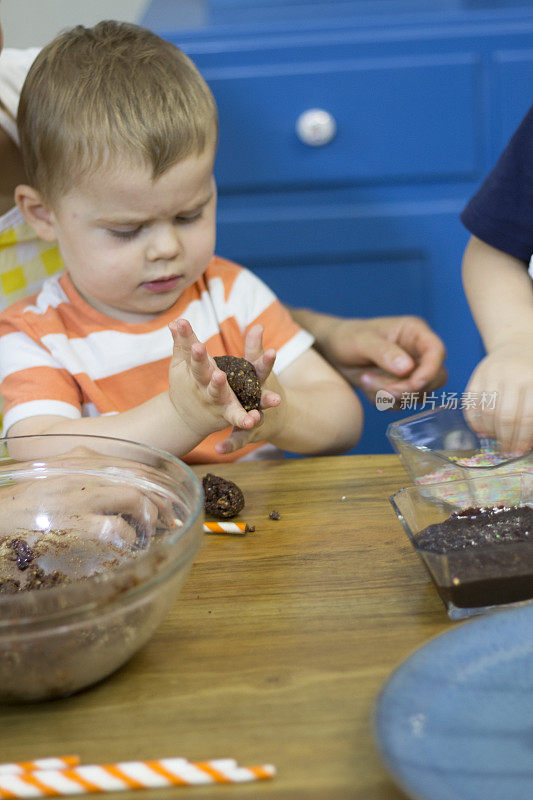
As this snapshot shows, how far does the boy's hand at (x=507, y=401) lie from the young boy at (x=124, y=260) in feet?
0.74

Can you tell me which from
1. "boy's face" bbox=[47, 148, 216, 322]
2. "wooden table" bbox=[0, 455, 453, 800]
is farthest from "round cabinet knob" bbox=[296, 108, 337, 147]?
"wooden table" bbox=[0, 455, 453, 800]

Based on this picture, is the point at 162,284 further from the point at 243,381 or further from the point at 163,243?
the point at 243,381

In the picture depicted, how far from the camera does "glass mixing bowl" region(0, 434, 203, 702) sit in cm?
50

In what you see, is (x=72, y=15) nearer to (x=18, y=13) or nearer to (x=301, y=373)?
(x=18, y=13)

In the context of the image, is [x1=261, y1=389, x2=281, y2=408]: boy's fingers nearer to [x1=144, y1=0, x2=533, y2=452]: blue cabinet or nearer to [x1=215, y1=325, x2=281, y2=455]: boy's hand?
[x1=215, y1=325, x2=281, y2=455]: boy's hand

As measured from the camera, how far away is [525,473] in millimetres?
700

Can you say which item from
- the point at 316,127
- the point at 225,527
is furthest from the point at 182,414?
the point at 316,127

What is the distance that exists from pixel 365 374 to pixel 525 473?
550mm

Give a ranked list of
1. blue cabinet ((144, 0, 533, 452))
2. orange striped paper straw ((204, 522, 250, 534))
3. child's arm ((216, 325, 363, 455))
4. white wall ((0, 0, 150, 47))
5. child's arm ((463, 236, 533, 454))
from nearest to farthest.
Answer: orange striped paper straw ((204, 522, 250, 534)) < child's arm ((463, 236, 533, 454)) < child's arm ((216, 325, 363, 455)) < blue cabinet ((144, 0, 533, 452)) < white wall ((0, 0, 150, 47))

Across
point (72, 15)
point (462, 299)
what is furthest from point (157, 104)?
point (72, 15)

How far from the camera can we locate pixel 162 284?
114 centimetres

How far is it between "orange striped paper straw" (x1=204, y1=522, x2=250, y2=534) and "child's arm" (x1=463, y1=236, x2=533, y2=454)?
0.27m

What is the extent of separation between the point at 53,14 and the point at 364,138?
3.88 ft

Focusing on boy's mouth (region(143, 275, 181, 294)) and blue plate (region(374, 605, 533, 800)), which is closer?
blue plate (region(374, 605, 533, 800))
